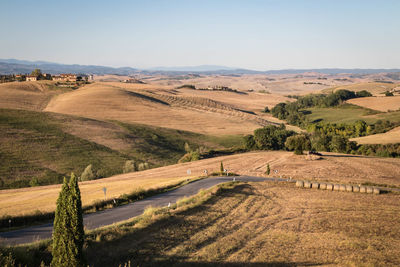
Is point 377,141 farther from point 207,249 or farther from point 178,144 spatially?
point 207,249

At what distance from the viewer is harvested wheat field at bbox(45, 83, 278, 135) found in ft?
341

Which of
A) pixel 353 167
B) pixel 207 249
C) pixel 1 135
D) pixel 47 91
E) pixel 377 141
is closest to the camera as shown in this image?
pixel 207 249

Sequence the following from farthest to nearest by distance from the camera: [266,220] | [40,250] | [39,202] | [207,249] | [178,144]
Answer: [178,144]
[39,202]
[266,220]
[207,249]
[40,250]

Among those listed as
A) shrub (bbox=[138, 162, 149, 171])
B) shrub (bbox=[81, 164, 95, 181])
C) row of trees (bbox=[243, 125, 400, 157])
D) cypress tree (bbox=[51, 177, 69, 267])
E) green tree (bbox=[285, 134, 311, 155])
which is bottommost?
shrub (bbox=[138, 162, 149, 171])

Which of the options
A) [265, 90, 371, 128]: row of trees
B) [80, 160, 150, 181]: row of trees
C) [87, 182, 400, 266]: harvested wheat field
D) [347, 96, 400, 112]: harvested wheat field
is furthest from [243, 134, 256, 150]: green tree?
[347, 96, 400, 112]: harvested wheat field

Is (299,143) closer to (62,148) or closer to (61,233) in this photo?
(62,148)

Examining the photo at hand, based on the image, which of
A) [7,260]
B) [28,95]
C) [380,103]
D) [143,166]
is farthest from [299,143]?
[28,95]

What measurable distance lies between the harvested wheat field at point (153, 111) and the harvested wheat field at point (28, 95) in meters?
4.39

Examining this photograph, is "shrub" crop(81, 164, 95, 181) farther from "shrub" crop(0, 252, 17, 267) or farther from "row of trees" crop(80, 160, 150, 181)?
"shrub" crop(0, 252, 17, 267)

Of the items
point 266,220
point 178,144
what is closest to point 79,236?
point 266,220

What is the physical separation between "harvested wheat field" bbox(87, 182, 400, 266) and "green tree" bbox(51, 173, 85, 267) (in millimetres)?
2761

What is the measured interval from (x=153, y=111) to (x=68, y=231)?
10518cm

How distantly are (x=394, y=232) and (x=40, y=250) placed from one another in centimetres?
2198

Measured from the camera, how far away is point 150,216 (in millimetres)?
22609
